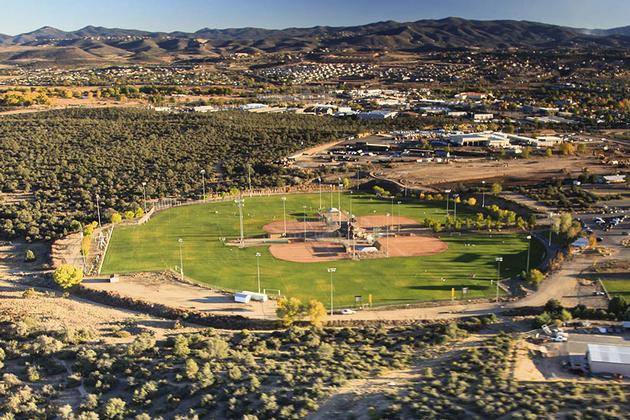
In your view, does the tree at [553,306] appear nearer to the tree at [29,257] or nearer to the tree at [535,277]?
the tree at [535,277]

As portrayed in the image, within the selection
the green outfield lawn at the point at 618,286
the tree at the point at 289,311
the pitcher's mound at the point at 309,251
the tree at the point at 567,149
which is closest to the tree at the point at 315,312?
the tree at the point at 289,311

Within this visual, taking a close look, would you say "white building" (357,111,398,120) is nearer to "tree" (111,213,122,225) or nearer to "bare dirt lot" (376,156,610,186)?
"bare dirt lot" (376,156,610,186)

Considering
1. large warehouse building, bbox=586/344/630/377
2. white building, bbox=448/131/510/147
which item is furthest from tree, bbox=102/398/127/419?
white building, bbox=448/131/510/147

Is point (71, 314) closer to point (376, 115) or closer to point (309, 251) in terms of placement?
point (309, 251)

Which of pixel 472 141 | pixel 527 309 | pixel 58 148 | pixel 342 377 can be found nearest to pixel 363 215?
pixel 527 309

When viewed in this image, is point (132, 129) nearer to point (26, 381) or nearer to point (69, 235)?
point (69, 235)
